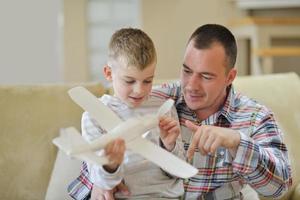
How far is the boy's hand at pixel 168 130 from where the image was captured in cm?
114

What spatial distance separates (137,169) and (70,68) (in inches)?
120

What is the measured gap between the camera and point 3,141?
1841 mm

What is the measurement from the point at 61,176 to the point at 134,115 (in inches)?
24.2

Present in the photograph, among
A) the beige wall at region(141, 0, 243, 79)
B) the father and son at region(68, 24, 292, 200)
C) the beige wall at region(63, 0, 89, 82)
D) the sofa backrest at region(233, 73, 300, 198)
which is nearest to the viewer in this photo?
the father and son at region(68, 24, 292, 200)

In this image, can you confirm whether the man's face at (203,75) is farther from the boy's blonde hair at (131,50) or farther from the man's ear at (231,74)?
the boy's blonde hair at (131,50)

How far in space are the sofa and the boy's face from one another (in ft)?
2.11

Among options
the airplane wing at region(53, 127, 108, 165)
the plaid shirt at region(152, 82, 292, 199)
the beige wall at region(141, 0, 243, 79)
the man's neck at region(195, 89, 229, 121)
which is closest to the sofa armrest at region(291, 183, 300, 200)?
the plaid shirt at region(152, 82, 292, 199)

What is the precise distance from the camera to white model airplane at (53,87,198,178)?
0.89m

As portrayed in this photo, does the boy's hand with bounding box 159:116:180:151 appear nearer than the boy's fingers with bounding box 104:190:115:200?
Yes

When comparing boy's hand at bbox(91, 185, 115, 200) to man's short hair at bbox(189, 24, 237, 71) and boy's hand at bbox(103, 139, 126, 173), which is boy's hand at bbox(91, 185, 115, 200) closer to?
boy's hand at bbox(103, 139, 126, 173)

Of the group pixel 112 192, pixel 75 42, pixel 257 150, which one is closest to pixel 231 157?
pixel 257 150

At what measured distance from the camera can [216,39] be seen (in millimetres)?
1469

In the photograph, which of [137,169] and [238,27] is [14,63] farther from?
[137,169]

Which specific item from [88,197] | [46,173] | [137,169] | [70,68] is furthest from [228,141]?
[70,68]
